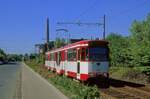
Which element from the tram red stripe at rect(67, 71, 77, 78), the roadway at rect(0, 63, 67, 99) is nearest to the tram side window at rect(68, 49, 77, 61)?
the tram red stripe at rect(67, 71, 77, 78)

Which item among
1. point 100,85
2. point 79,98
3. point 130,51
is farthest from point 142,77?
point 79,98

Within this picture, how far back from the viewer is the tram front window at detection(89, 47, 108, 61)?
96.8ft

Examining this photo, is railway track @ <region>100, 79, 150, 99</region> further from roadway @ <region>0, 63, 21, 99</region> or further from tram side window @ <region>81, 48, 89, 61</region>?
roadway @ <region>0, 63, 21, 99</region>

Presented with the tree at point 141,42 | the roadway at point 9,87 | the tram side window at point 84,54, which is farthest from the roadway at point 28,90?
the tree at point 141,42

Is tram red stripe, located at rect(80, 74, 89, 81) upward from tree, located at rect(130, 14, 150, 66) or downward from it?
downward

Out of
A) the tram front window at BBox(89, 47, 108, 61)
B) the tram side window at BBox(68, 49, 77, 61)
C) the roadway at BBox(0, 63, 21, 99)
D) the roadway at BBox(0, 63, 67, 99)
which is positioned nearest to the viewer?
the roadway at BBox(0, 63, 67, 99)

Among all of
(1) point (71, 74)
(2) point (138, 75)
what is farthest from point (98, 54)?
(2) point (138, 75)

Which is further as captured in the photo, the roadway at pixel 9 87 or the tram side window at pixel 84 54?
the tram side window at pixel 84 54

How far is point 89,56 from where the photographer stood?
29469 millimetres

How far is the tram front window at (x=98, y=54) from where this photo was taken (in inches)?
1162

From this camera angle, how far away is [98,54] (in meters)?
29.7

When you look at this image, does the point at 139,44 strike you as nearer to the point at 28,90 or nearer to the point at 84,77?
the point at 84,77

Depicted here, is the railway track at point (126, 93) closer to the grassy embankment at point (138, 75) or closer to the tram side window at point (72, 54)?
the tram side window at point (72, 54)

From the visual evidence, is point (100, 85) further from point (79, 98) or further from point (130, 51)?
point (79, 98)
